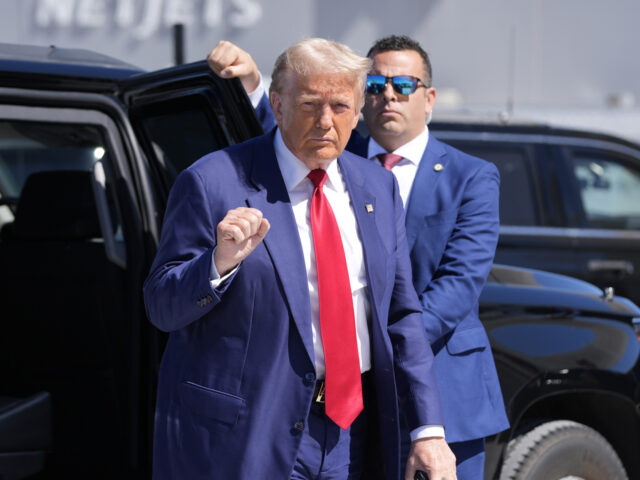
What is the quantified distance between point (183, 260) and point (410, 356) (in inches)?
22.7

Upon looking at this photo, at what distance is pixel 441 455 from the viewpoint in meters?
2.01

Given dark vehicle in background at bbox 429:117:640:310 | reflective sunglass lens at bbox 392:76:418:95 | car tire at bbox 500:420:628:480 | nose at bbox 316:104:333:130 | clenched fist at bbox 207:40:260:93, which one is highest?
clenched fist at bbox 207:40:260:93

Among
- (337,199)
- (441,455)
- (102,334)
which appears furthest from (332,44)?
(102,334)

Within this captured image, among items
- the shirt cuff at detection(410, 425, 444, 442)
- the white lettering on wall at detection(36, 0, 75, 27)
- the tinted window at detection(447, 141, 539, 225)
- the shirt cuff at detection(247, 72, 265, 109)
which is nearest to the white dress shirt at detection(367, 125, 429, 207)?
the shirt cuff at detection(247, 72, 265, 109)

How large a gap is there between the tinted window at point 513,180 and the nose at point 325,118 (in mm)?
4357

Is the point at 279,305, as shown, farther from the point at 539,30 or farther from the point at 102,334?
the point at 539,30

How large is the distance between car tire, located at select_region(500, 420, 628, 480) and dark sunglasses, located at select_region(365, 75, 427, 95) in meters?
1.27

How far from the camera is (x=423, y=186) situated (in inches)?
99.7

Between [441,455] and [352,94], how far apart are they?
836 millimetres

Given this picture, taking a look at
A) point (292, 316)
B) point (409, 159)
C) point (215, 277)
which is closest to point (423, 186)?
point (409, 159)

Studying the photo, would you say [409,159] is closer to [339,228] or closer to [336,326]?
[339,228]

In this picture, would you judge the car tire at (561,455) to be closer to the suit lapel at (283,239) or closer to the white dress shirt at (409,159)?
the white dress shirt at (409,159)

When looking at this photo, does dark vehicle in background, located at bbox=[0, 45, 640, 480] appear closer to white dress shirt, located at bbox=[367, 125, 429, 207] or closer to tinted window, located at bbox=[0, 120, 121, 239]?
tinted window, located at bbox=[0, 120, 121, 239]

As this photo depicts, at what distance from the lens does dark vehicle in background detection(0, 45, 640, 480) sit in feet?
Answer: 8.16
